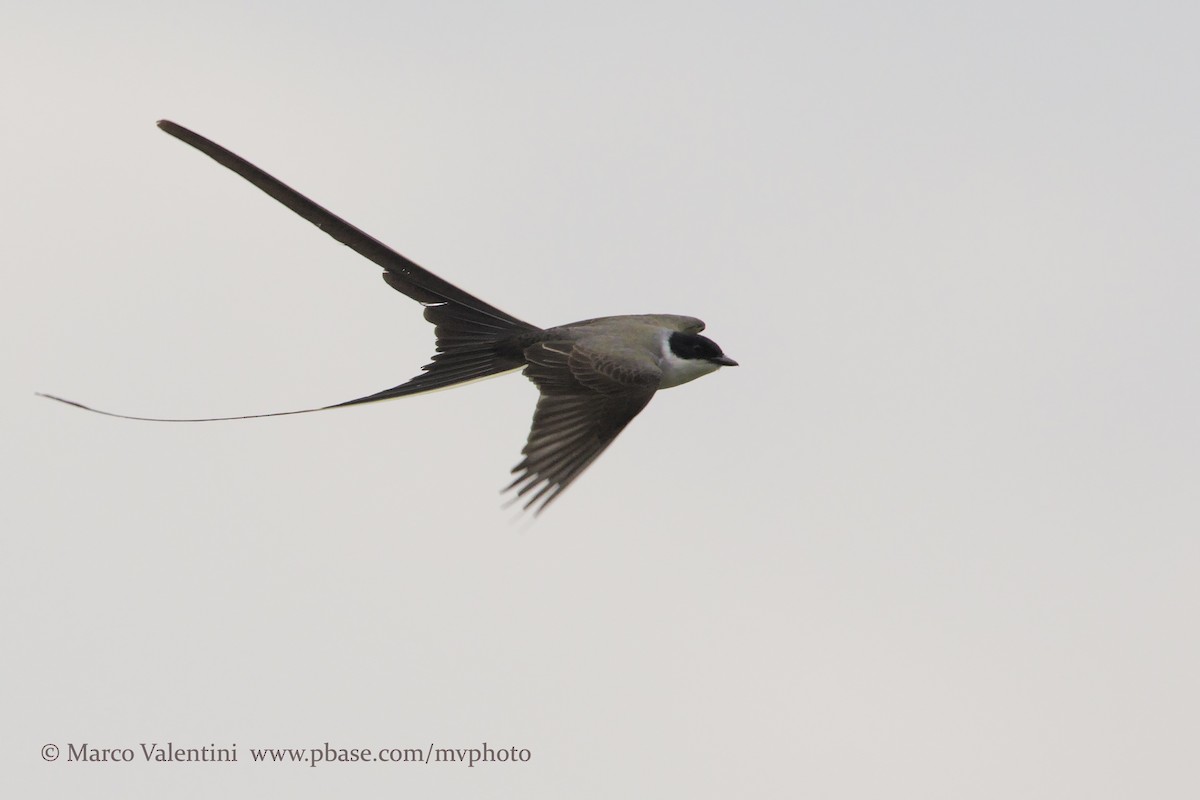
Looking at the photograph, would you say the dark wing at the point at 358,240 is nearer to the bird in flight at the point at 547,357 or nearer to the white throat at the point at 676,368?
the bird in flight at the point at 547,357

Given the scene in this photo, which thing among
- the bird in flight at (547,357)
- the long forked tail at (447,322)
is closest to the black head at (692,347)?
the bird in flight at (547,357)

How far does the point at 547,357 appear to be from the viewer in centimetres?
783

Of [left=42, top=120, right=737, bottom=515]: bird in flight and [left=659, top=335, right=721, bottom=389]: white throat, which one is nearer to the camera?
[left=42, top=120, right=737, bottom=515]: bird in flight

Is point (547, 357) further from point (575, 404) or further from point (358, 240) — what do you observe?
point (358, 240)

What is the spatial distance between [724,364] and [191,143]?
3449mm

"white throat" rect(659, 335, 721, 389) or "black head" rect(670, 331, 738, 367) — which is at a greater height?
"black head" rect(670, 331, 738, 367)

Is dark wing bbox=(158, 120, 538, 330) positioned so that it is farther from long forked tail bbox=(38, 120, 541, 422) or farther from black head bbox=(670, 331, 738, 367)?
black head bbox=(670, 331, 738, 367)

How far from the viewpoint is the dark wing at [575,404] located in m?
6.82

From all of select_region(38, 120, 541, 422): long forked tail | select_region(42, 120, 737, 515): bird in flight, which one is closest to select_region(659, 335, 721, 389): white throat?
select_region(42, 120, 737, 515): bird in flight

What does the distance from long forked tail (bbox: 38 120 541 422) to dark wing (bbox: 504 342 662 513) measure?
0.27 metres

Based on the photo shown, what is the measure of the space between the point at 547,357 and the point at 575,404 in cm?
56

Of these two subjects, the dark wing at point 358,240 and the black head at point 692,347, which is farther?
the black head at point 692,347

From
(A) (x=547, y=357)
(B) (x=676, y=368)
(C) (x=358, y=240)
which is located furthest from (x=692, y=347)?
(C) (x=358, y=240)

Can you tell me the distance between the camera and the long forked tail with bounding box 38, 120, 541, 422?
25.3 feet
